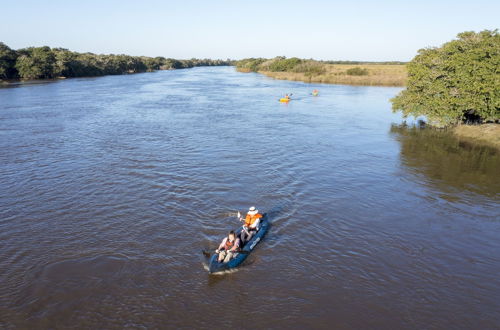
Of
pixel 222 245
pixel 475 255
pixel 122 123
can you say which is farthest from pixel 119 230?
pixel 122 123

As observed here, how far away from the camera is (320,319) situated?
1085 centimetres

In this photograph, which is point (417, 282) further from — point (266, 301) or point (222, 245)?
point (222, 245)

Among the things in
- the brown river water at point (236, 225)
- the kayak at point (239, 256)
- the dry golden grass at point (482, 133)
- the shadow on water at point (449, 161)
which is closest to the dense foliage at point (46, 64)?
the brown river water at point (236, 225)

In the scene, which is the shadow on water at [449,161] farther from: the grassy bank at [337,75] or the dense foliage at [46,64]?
the dense foliage at [46,64]

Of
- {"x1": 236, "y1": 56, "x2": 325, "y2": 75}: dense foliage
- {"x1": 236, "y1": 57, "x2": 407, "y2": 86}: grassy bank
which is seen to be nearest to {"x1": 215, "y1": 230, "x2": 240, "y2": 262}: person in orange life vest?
{"x1": 236, "y1": 57, "x2": 407, "y2": 86}: grassy bank

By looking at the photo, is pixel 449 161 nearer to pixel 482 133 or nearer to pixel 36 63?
pixel 482 133

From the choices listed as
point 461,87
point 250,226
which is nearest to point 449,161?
point 461,87

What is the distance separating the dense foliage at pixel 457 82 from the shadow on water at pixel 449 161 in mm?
2437

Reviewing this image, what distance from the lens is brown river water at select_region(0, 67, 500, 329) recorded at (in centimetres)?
1119

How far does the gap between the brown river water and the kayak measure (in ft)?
0.96

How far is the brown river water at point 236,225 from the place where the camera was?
11.2 m

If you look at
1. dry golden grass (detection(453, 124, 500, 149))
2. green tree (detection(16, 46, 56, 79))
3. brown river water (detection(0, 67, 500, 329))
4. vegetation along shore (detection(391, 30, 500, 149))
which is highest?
green tree (detection(16, 46, 56, 79))

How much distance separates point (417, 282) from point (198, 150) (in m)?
18.8

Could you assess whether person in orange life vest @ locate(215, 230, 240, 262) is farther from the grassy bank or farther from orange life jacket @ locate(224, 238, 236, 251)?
the grassy bank
